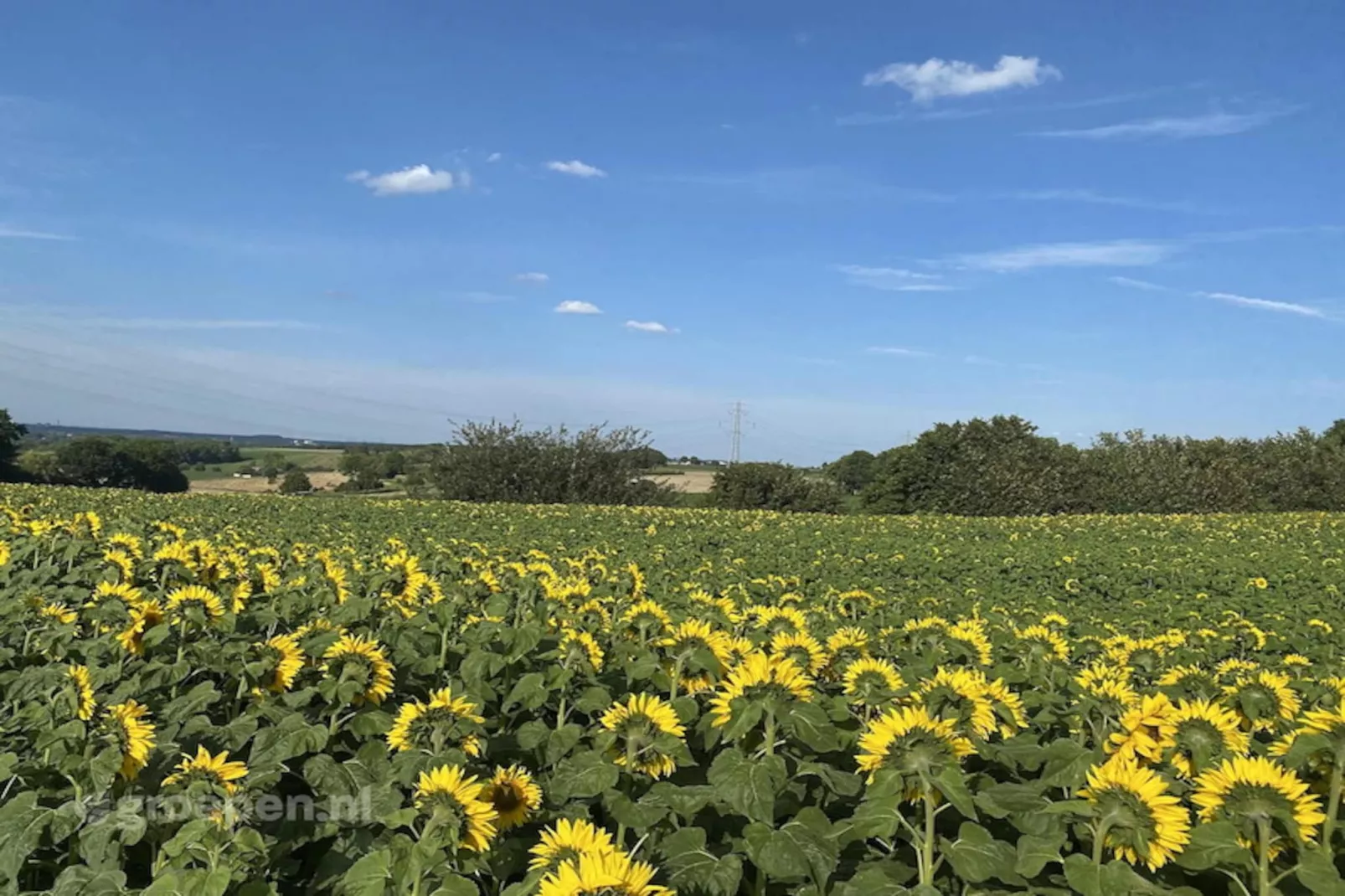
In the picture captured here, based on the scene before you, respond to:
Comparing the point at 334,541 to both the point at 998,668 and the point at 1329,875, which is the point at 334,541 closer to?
the point at 998,668

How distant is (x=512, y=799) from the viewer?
175cm

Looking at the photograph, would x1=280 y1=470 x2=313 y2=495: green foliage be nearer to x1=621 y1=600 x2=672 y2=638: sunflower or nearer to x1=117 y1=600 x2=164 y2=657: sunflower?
x1=117 y1=600 x2=164 y2=657: sunflower

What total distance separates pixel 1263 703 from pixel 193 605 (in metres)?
3.02

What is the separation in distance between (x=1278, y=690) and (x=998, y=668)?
69 centimetres

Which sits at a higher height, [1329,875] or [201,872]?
[1329,875]

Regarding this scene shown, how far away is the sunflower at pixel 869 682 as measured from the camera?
2100 millimetres

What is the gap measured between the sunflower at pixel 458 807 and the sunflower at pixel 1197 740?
1.36 m

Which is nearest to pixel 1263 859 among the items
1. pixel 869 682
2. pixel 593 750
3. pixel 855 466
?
pixel 869 682

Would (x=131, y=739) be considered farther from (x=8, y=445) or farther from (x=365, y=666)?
(x=8, y=445)

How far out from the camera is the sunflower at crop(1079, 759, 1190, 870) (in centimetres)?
145

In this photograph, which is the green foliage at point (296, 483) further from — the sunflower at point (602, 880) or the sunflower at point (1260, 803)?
the sunflower at point (1260, 803)

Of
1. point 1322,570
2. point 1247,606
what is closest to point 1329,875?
point 1247,606

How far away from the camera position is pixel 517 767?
1.92 meters

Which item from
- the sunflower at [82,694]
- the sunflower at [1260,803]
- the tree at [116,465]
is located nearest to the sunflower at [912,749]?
the sunflower at [1260,803]
